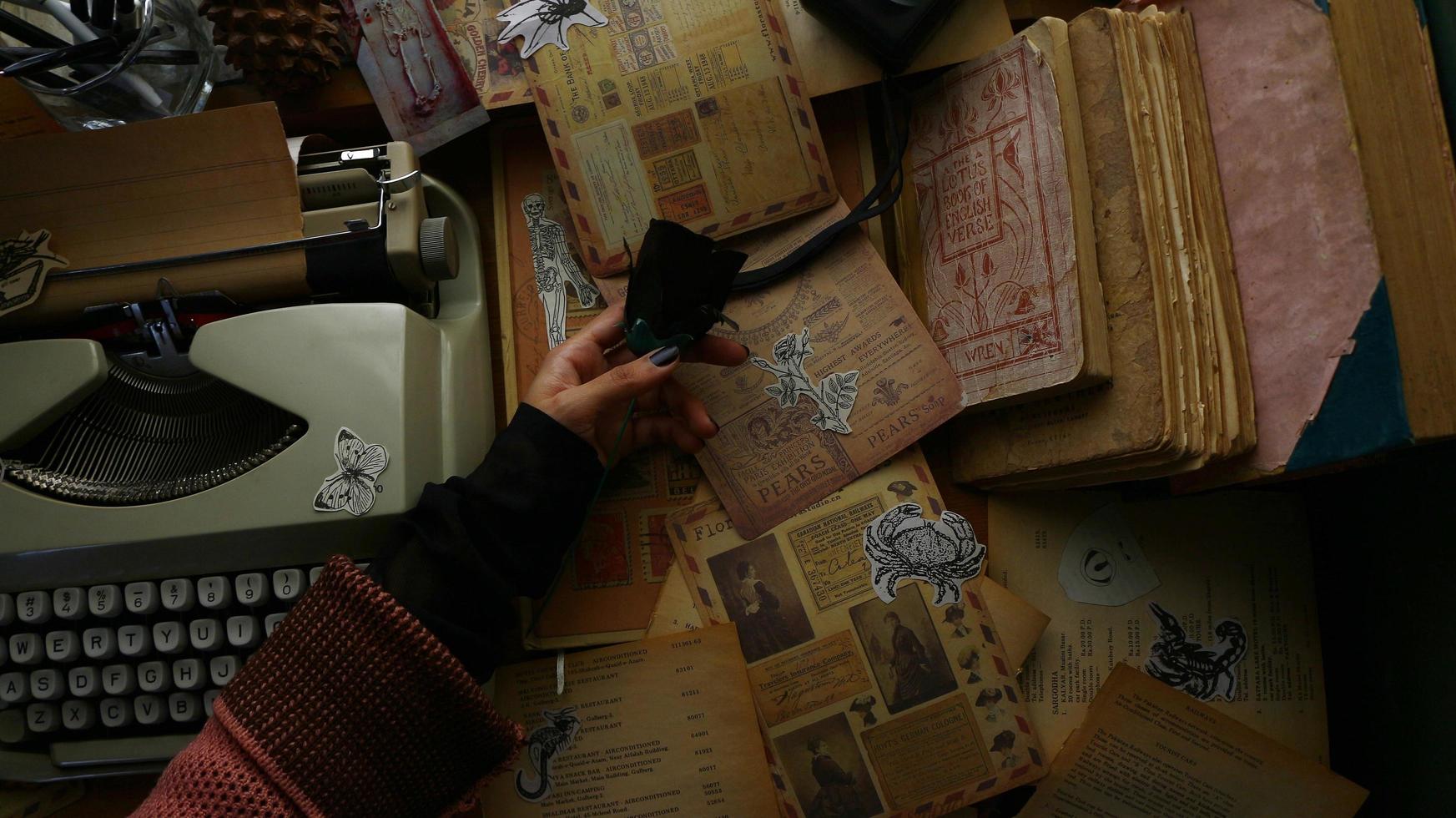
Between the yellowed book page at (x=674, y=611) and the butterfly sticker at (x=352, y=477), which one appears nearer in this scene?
the butterfly sticker at (x=352, y=477)

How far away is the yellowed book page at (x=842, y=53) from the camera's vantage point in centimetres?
90

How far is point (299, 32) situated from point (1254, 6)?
37.2 inches

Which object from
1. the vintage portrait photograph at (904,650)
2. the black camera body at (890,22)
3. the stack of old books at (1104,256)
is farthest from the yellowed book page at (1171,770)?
the black camera body at (890,22)

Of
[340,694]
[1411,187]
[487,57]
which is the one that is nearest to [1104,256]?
[1411,187]

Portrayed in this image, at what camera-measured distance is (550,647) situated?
3.16ft

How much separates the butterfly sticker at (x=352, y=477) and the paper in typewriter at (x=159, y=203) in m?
0.16

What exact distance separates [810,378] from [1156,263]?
35 cm

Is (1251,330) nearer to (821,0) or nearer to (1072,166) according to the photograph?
(1072,166)

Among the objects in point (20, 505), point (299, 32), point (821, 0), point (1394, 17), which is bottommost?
point (20, 505)

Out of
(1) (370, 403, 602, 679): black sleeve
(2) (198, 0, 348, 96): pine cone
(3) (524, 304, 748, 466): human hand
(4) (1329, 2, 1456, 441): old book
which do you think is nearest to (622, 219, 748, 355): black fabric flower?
(3) (524, 304, 748, 466): human hand

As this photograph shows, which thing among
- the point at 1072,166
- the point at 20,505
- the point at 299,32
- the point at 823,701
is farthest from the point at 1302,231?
the point at 20,505

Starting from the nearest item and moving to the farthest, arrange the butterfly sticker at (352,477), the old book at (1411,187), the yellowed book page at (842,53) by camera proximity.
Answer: the old book at (1411,187) < the butterfly sticker at (352,477) < the yellowed book page at (842,53)

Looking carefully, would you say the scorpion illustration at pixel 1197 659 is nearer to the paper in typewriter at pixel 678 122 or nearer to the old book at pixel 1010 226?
the old book at pixel 1010 226

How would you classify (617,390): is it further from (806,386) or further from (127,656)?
(127,656)
